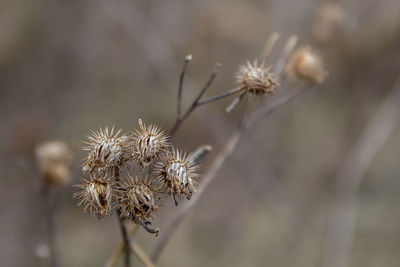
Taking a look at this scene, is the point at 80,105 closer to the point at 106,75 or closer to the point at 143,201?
the point at 106,75

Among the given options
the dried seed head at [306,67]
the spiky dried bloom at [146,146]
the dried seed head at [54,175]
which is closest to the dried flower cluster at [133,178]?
the spiky dried bloom at [146,146]

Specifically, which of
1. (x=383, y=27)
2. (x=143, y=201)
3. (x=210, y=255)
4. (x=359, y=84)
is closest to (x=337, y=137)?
(x=359, y=84)

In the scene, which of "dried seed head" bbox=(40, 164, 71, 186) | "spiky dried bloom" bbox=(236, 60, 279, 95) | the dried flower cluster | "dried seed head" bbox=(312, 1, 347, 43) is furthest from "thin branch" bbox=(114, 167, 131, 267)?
"dried seed head" bbox=(312, 1, 347, 43)

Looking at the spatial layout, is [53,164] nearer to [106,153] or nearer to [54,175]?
[54,175]

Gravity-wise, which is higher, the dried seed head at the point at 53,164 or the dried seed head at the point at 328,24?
the dried seed head at the point at 328,24

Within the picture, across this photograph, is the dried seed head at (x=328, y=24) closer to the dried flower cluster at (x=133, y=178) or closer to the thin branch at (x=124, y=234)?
the dried flower cluster at (x=133, y=178)
